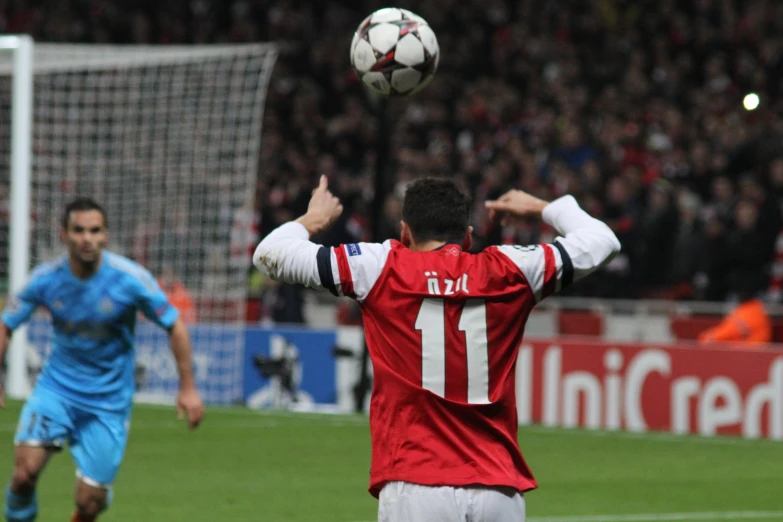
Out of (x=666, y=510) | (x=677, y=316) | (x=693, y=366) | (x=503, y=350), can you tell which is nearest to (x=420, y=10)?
(x=677, y=316)

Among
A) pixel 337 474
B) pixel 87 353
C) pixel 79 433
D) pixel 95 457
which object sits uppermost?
pixel 87 353

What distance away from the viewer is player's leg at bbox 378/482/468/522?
4109 millimetres

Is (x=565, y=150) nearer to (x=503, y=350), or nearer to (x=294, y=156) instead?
(x=294, y=156)

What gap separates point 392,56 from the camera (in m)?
6.64

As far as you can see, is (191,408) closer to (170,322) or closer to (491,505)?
(170,322)

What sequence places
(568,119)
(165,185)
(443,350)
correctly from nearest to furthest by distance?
(443,350)
(165,185)
(568,119)

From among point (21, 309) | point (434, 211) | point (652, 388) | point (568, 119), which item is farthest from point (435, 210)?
point (568, 119)

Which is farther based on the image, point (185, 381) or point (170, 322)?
point (170, 322)

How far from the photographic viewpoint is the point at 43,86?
56.3 feet

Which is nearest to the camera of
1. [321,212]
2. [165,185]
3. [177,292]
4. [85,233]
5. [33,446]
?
[321,212]

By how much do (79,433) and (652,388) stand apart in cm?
819

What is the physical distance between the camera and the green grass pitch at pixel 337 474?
30.5 ft

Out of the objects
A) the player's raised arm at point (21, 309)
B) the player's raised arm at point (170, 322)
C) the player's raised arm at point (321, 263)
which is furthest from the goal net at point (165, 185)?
the player's raised arm at point (321, 263)

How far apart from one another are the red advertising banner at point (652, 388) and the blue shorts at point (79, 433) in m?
7.99
